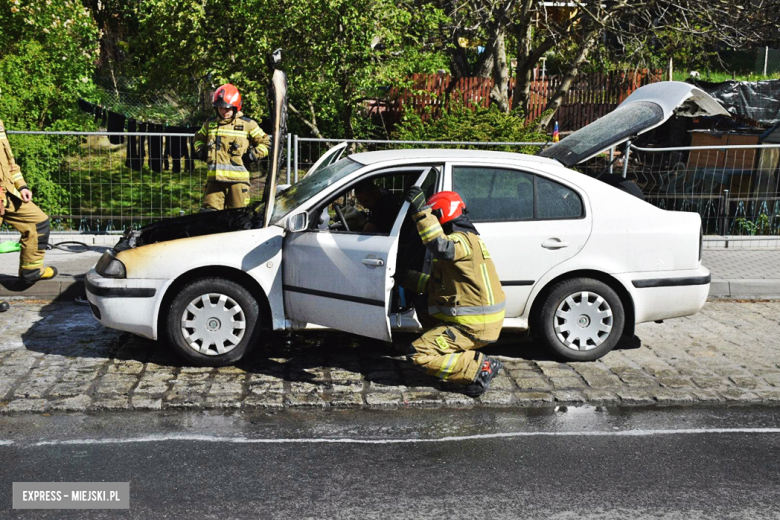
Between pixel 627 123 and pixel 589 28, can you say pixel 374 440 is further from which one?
pixel 589 28

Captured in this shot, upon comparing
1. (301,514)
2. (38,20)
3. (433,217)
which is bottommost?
(301,514)

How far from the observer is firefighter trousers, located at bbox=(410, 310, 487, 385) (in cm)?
593

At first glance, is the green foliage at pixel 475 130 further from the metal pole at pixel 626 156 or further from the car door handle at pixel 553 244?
the car door handle at pixel 553 244

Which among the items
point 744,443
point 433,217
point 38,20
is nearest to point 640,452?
point 744,443

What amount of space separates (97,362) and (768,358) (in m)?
5.22

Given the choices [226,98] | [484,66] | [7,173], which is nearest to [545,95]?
[484,66]

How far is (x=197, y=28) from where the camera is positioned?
1342 centimetres

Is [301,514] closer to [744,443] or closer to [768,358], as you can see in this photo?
[744,443]

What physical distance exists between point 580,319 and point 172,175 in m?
6.13

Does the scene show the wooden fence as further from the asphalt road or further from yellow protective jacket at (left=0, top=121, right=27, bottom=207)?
the asphalt road

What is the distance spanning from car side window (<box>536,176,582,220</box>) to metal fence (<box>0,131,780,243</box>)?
4.48 meters

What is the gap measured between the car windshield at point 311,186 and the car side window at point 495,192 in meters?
0.80

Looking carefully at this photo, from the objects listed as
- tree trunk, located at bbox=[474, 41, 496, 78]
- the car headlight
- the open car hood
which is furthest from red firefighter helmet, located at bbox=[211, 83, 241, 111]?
tree trunk, located at bbox=[474, 41, 496, 78]

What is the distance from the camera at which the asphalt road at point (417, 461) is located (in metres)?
4.36
